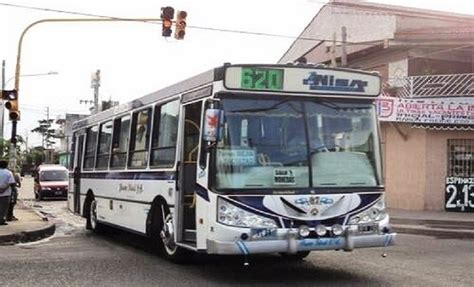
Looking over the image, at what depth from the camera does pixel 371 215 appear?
9.23 meters

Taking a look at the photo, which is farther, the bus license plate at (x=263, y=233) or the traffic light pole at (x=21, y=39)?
the traffic light pole at (x=21, y=39)

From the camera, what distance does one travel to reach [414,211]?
21.5m

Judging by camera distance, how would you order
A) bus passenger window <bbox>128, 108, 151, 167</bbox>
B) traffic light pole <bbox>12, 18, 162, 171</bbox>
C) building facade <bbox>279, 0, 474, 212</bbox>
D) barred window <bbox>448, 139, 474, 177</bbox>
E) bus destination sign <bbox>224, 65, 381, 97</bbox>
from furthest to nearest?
barred window <bbox>448, 139, 474, 177</bbox> → building facade <bbox>279, 0, 474, 212</bbox> → traffic light pole <bbox>12, 18, 162, 171</bbox> → bus passenger window <bbox>128, 108, 151, 167</bbox> → bus destination sign <bbox>224, 65, 381, 97</bbox>

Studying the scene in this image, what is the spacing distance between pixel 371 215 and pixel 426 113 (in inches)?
511

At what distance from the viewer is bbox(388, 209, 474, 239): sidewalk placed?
646 inches

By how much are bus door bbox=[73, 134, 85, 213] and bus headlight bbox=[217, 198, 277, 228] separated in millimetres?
8697

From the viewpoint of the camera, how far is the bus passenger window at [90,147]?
15.5m

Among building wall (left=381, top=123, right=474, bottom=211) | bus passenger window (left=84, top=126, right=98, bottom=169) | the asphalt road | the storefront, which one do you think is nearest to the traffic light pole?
bus passenger window (left=84, top=126, right=98, bottom=169)

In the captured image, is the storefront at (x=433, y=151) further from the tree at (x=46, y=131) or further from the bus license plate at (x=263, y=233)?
the tree at (x=46, y=131)

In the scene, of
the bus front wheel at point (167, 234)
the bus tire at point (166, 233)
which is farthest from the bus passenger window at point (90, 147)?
the bus front wheel at point (167, 234)

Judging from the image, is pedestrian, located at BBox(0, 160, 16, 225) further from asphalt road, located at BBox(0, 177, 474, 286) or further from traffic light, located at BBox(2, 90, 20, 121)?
traffic light, located at BBox(2, 90, 20, 121)

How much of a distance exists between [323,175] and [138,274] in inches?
116

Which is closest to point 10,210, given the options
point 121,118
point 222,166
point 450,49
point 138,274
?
point 121,118

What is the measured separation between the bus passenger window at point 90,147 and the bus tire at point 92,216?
2.51 ft
